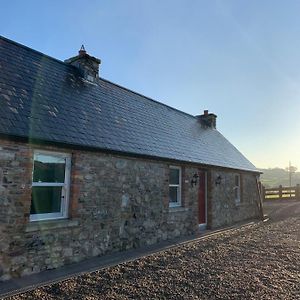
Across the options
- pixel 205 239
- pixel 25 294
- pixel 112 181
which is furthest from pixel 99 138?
pixel 205 239

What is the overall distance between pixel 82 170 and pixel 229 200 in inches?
379

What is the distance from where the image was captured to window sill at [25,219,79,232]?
6727mm

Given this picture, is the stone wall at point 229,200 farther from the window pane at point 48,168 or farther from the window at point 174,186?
the window pane at point 48,168

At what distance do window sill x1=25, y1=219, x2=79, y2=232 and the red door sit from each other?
6915 mm

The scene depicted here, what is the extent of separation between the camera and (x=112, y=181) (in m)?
8.73

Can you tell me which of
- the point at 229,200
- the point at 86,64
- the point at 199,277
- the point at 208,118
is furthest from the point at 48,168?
the point at 208,118

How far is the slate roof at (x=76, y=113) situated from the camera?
23.9 feet

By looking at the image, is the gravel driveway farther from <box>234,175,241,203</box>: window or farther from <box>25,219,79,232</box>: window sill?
<box>234,175,241,203</box>: window

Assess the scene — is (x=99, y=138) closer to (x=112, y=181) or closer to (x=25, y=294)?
(x=112, y=181)

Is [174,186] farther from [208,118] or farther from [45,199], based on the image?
[208,118]

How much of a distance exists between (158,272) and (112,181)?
9.51 feet

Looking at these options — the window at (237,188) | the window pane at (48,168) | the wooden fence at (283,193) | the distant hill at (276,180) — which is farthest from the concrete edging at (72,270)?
the distant hill at (276,180)

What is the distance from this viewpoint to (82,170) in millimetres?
7898

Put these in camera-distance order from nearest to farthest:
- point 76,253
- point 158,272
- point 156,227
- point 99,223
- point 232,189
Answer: point 158,272
point 76,253
point 99,223
point 156,227
point 232,189
